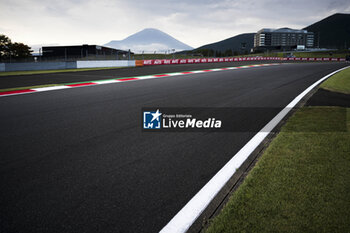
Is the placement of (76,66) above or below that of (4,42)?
below

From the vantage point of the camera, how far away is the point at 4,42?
208ft

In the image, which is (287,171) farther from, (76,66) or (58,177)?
(76,66)

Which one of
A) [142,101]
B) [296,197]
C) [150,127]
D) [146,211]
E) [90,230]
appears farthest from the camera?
[142,101]

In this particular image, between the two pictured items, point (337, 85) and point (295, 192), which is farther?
point (337, 85)

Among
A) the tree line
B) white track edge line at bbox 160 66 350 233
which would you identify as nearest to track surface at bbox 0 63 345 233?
white track edge line at bbox 160 66 350 233

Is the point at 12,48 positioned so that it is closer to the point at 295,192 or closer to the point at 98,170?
the point at 98,170

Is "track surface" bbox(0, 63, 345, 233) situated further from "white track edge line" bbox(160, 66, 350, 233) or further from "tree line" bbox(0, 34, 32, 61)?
"tree line" bbox(0, 34, 32, 61)

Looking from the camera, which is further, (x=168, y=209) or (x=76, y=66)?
(x=76, y=66)

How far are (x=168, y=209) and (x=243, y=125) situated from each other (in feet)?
8.77

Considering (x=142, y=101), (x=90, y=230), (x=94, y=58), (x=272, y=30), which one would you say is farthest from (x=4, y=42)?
(x=272, y=30)

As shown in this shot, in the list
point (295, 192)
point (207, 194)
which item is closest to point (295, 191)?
point (295, 192)

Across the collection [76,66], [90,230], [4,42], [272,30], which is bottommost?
[90,230]

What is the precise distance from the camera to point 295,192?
2141 millimetres

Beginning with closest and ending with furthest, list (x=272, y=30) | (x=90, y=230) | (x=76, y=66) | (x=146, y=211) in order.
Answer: (x=90, y=230), (x=146, y=211), (x=76, y=66), (x=272, y=30)
